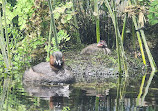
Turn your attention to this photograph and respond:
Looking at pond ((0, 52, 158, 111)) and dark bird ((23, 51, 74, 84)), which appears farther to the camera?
dark bird ((23, 51, 74, 84))

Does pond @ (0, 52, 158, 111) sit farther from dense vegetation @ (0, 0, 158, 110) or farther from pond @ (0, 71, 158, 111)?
dense vegetation @ (0, 0, 158, 110)

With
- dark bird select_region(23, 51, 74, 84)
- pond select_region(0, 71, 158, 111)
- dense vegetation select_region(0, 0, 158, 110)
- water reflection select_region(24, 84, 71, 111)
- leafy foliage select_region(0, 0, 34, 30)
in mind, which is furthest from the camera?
leafy foliage select_region(0, 0, 34, 30)

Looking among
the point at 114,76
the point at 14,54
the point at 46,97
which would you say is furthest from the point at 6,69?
the point at 46,97

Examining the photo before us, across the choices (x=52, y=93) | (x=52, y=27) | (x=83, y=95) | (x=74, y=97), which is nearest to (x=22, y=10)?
(x=52, y=27)

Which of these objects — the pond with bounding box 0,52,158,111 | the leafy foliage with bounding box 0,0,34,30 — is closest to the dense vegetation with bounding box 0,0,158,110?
the leafy foliage with bounding box 0,0,34,30

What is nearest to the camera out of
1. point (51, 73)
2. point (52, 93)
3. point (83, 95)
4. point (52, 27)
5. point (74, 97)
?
point (74, 97)

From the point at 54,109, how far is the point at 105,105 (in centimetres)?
74

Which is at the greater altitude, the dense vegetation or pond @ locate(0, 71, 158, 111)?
the dense vegetation

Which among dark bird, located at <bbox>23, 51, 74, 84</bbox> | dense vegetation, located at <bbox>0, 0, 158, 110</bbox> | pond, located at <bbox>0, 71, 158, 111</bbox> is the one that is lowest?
pond, located at <bbox>0, 71, 158, 111</bbox>

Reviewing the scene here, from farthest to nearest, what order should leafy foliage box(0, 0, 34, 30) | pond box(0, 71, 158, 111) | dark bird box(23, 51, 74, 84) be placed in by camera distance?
1. leafy foliage box(0, 0, 34, 30)
2. dark bird box(23, 51, 74, 84)
3. pond box(0, 71, 158, 111)

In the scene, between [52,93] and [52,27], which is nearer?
[52,93]

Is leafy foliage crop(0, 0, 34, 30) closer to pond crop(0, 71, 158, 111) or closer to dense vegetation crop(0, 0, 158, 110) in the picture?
dense vegetation crop(0, 0, 158, 110)

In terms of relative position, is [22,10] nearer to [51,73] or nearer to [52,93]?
[51,73]

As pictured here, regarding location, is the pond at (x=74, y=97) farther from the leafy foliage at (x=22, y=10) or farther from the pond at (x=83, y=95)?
the leafy foliage at (x=22, y=10)
